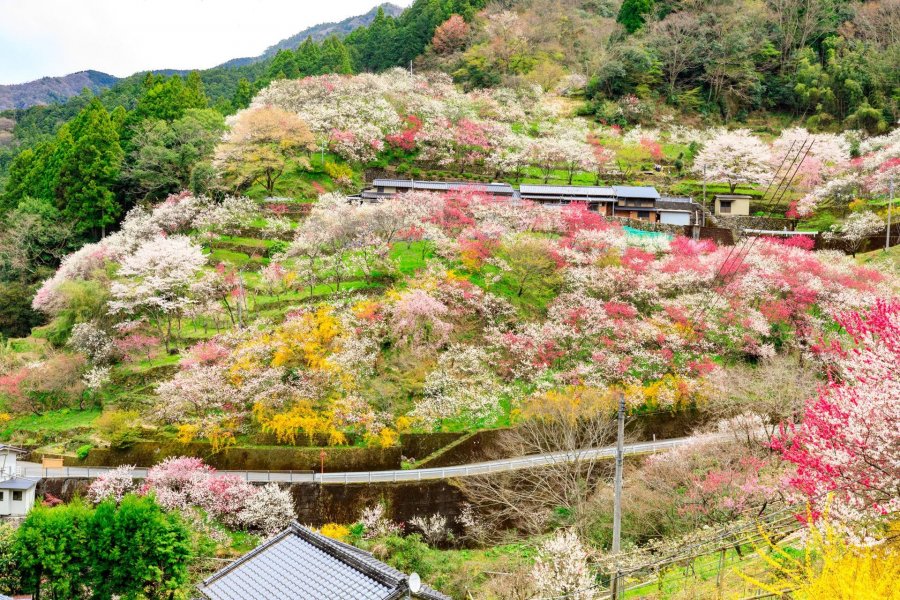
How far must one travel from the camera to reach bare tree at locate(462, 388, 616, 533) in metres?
17.2

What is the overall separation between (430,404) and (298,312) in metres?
7.00

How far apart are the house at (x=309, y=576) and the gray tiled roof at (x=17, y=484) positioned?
11.8 meters

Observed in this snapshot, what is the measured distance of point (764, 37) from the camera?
172 feet

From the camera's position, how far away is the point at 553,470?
17438 mm

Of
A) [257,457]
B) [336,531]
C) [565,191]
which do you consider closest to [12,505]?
[257,457]

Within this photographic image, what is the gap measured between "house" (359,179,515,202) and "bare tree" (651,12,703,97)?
77.2 ft

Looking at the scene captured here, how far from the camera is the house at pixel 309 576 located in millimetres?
10398

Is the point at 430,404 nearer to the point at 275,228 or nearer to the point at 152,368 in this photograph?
the point at 152,368

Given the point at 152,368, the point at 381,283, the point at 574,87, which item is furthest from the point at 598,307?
the point at 574,87

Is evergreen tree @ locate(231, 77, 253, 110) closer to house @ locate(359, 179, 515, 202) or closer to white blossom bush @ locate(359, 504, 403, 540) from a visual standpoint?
house @ locate(359, 179, 515, 202)

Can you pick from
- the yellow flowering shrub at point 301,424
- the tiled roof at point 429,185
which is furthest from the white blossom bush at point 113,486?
the tiled roof at point 429,185

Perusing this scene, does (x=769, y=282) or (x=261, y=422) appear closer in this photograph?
(x=261, y=422)

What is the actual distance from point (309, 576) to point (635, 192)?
30407 mm

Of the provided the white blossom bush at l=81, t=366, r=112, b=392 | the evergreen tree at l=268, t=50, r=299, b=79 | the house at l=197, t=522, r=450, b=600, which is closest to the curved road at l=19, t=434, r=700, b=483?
the white blossom bush at l=81, t=366, r=112, b=392
